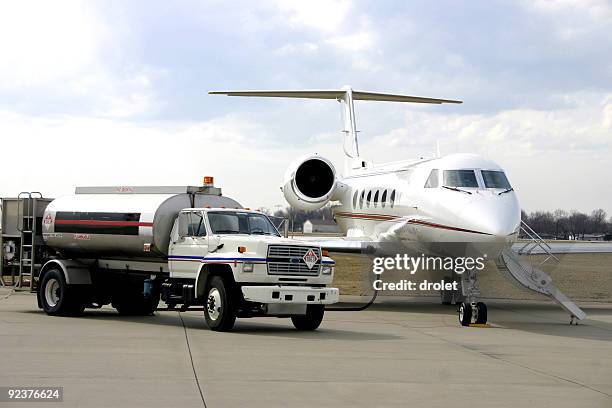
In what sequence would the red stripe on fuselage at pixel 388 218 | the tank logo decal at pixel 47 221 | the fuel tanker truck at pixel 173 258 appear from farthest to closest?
the red stripe on fuselage at pixel 388 218 < the tank logo decal at pixel 47 221 < the fuel tanker truck at pixel 173 258

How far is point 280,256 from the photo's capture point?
14961mm

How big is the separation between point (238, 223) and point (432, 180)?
19.9 feet

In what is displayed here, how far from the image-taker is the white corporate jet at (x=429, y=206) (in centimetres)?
1808

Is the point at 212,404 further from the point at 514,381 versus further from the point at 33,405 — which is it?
the point at 514,381

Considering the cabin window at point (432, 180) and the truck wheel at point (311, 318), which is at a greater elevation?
the cabin window at point (432, 180)

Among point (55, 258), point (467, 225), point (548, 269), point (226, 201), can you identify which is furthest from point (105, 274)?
point (548, 269)

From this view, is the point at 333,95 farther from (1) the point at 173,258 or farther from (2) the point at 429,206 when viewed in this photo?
(1) the point at 173,258

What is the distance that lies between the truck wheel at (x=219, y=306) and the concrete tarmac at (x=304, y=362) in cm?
25

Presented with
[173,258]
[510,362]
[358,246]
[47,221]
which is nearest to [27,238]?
[47,221]

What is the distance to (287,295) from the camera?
1465 centimetres

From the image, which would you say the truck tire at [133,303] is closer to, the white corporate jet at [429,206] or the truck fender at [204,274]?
the truck fender at [204,274]

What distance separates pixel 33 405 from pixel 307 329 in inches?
325

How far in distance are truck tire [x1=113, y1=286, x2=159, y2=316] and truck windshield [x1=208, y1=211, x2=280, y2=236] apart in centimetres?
302

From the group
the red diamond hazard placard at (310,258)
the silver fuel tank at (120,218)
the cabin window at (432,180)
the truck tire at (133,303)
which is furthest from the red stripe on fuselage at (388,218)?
the truck tire at (133,303)
